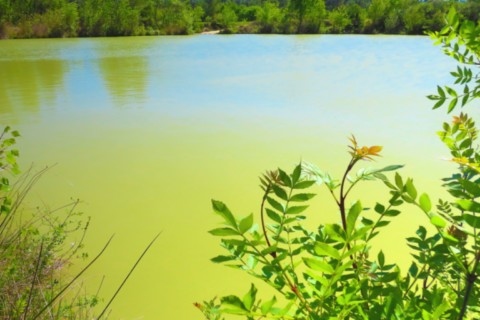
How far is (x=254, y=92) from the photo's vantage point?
534 centimetres

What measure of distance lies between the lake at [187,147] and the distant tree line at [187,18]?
13.3 metres


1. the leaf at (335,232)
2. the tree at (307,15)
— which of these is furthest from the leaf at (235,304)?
the tree at (307,15)

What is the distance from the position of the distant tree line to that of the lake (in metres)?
13.3

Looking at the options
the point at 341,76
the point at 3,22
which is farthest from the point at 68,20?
the point at 341,76

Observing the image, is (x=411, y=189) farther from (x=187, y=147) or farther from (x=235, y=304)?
(x=187, y=147)

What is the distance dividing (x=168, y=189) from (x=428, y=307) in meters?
2.16

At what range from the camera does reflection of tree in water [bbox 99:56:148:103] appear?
17.6ft

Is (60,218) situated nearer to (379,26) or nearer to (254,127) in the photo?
(254,127)

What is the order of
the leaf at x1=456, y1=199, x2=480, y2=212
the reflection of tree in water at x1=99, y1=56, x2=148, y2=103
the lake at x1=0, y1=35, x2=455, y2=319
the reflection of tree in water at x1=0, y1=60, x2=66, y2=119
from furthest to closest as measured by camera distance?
the reflection of tree in water at x1=99, y1=56, x2=148, y2=103
the reflection of tree in water at x1=0, y1=60, x2=66, y2=119
the lake at x1=0, y1=35, x2=455, y2=319
the leaf at x1=456, y1=199, x2=480, y2=212

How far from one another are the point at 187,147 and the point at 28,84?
14.0 feet

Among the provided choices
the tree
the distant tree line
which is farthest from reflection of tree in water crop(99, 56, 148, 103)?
the tree

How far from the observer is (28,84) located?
20.5 ft

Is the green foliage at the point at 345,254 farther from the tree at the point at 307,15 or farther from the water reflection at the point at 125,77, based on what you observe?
the tree at the point at 307,15

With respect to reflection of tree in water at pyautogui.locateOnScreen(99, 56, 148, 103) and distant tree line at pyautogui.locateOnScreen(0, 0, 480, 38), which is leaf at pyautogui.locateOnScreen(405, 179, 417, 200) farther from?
distant tree line at pyautogui.locateOnScreen(0, 0, 480, 38)
